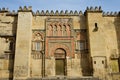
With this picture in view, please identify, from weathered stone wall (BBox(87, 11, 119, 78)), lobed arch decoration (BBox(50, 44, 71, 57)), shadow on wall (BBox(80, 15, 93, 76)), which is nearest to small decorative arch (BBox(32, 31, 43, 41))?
lobed arch decoration (BBox(50, 44, 71, 57))

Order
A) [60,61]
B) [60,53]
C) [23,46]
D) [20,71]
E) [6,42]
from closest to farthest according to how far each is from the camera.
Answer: [20,71] → [23,46] → [60,61] → [60,53] → [6,42]

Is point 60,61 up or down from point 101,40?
down

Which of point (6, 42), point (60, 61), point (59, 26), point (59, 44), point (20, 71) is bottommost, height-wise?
point (20, 71)

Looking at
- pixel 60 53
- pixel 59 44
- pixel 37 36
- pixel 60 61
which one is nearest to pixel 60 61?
pixel 60 61

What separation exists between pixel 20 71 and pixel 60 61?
3248 mm

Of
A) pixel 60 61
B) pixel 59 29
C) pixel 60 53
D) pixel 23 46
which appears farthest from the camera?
pixel 59 29

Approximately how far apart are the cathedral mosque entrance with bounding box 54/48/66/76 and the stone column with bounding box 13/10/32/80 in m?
2.23

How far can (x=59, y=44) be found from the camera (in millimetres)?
14969

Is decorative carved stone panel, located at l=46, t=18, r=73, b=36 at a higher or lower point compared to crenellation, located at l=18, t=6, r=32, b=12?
lower

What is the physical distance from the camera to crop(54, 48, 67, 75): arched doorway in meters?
14.5

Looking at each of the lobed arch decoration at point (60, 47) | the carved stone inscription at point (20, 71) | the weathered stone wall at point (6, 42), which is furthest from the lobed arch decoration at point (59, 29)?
the carved stone inscription at point (20, 71)

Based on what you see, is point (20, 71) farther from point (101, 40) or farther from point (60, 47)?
point (101, 40)

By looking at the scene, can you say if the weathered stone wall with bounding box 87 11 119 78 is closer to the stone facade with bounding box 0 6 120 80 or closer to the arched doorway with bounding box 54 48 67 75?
the stone facade with bounding box 0 6 120 80

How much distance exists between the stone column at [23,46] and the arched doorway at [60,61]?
2.23m
